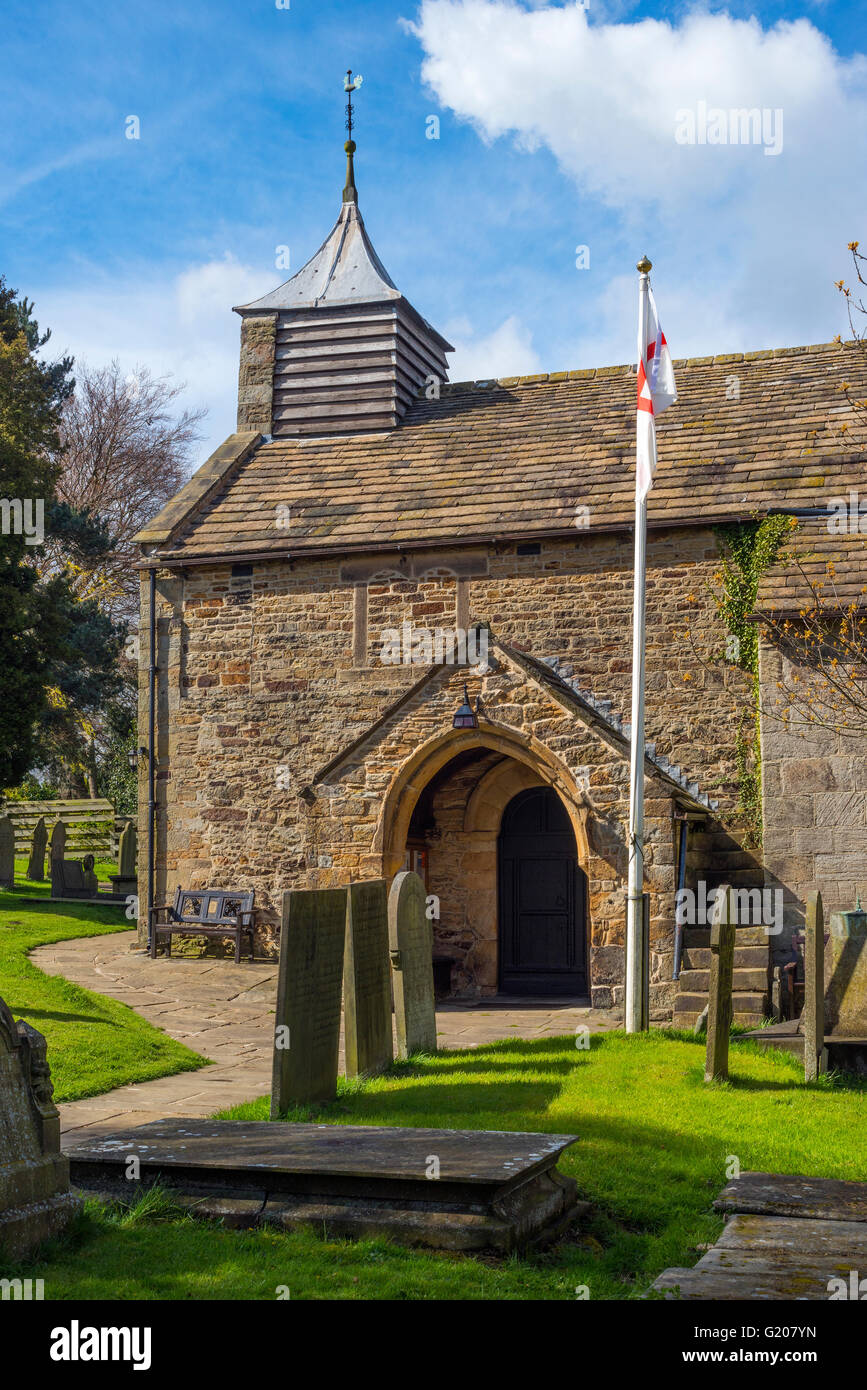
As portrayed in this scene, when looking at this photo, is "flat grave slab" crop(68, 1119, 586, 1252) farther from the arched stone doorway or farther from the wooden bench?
the wooden bench

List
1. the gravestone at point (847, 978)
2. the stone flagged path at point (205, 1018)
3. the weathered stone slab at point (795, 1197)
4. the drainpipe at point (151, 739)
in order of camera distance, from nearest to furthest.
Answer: the weathered stone slab at point (795, 1197) → the stone flagged path at point (205, 1018) → the gravestone at point (847, 978) → the drainpipe at point (151, 739)

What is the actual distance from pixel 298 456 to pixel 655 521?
598cm

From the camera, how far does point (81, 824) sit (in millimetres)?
24469

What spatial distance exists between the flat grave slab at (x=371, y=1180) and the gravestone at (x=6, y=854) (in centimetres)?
1523

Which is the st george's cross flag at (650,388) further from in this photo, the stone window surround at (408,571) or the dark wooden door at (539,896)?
the dark wooden door at (539,896)

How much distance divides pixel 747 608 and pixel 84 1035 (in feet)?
26.9

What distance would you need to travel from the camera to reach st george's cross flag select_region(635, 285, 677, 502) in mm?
11617

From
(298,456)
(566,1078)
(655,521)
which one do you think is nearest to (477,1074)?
(566,1078)

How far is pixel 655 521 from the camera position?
14.1 m

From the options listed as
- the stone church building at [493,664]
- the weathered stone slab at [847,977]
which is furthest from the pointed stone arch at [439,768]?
the weathered stone slab at [847,977]

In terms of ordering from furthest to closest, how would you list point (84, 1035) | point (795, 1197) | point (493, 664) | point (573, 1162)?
1. point (493, 664)
2. point (84, 1035)
3. point (573, 1162)
4. point (795, 1197)

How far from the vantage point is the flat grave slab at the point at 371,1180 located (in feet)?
16.4

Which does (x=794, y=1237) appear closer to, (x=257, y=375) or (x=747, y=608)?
(x=747, y=608)

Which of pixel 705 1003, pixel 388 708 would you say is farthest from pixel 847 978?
pixel 388 708
